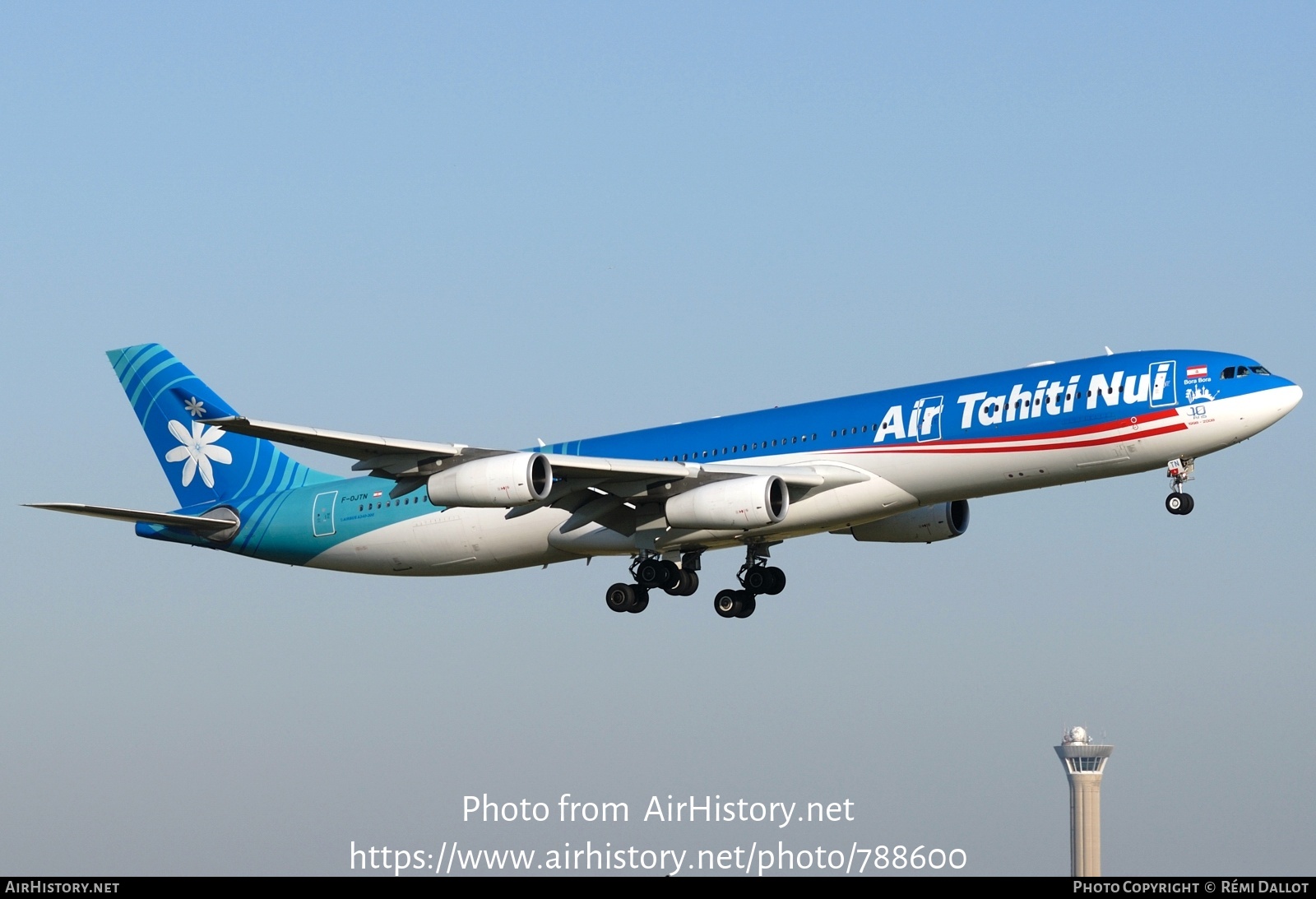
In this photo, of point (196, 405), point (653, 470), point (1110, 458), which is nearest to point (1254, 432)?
point (1110, 458)

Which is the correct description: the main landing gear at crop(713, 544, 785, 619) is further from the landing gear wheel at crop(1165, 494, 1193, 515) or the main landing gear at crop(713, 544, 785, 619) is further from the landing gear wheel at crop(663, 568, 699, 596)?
the landing gear wheel at crop(1165, 494, 1193, 515)

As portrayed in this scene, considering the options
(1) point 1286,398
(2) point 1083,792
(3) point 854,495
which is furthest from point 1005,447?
(2) point 1083,792

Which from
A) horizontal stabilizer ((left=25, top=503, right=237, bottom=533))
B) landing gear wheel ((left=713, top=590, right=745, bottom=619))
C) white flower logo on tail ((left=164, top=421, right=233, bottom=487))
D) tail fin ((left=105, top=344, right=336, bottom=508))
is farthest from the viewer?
white flower logo on tail ((left=164, top=421, right=233, bottom=487))

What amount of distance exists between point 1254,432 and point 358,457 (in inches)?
800

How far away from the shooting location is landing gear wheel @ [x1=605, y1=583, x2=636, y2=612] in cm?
4844

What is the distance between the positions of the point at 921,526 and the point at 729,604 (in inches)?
217

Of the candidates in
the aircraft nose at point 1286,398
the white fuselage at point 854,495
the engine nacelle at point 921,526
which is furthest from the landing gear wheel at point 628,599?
the aircraft nose at point 1286,398

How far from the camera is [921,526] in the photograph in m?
48.9

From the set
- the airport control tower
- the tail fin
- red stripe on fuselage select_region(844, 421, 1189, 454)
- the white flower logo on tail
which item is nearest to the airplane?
red stripe on fuselage select_region(844, 421, 1189, 454)

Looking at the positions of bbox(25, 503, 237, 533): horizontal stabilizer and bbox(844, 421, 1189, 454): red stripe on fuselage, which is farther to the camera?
bbox(25, 503, 237, 533): horizontal stabilizer

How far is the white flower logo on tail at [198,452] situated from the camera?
2154 inches

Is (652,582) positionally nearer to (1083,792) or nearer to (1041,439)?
(1041,439)

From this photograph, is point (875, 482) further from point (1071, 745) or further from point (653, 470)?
point (1071, 745)

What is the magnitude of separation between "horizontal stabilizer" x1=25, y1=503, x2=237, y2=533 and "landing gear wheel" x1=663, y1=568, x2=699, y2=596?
44.4 ft
